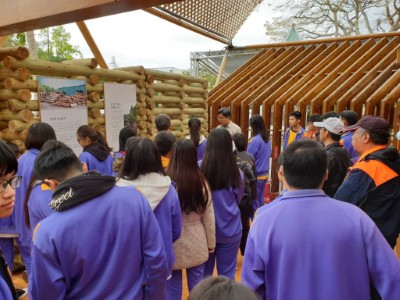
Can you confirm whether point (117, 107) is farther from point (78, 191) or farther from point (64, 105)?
point (78, 191)

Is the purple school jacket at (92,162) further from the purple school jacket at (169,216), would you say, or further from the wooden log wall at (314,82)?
the wooden log wall at (314,82)

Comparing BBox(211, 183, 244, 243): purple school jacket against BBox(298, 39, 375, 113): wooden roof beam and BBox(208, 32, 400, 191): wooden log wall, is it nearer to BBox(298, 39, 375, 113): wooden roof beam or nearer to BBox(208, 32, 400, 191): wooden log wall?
BBox(208, 32, 400, 191): wooden log wall

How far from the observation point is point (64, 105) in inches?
207

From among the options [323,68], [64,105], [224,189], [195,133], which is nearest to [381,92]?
[323,68]

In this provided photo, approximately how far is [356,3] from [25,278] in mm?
20886

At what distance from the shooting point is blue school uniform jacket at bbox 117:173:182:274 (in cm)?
235

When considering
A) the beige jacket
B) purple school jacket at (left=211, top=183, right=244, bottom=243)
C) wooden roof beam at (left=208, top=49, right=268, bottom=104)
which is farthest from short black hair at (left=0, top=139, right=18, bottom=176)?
wooden roof beam at (left=208, top=49, right=268, bottom=104)

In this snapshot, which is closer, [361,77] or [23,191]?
[23,191]

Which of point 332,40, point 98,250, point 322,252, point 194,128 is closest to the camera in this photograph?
point 322,252

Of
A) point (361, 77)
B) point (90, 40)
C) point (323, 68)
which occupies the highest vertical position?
point (90, 40)

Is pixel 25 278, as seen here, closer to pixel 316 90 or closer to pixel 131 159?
pixel 131 159

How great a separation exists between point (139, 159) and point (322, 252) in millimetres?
1279

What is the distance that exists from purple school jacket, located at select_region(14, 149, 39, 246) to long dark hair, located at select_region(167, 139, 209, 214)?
1.47m

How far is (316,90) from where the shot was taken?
8.59 meters
